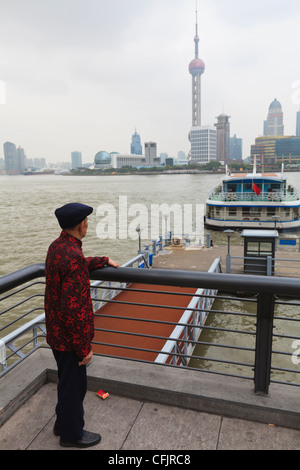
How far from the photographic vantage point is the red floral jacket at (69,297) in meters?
2.45

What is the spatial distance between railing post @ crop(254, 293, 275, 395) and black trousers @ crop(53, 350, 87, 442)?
57.1 inches

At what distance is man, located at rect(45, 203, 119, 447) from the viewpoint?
246cm

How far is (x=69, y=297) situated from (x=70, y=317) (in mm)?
136

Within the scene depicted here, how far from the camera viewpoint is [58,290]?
2568 mm

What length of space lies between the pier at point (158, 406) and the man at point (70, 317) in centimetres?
25

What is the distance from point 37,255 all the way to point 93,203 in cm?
3704

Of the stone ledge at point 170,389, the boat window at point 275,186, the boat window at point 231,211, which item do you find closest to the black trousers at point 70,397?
the stone ledge at point 170,389

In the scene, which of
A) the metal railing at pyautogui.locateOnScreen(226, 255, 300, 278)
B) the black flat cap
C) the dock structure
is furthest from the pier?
the dock structure

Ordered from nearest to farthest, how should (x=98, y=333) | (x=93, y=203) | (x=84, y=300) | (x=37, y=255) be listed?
(x=84, y=300)
(x=98, y=333)
(x=37, y=255)
(x=93, y=203)

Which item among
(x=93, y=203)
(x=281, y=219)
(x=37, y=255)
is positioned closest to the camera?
(x=37, y=255)

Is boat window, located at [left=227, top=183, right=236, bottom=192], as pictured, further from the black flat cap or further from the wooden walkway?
the black flat cap

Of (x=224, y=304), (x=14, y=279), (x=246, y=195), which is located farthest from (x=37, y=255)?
(x=14, y=279)

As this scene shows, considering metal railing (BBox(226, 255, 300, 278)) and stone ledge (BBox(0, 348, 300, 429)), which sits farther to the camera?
metal railing (BBox(226, 255, 300, 278))
